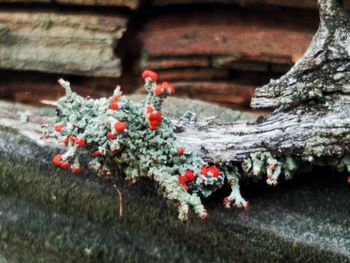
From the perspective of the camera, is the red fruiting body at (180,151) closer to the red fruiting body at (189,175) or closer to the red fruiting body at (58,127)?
the red fruiting body at (189,175)

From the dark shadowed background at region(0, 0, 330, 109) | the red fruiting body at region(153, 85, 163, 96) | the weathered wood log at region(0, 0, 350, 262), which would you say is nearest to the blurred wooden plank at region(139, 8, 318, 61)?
the dark shadowed background at region(0, 0, 330, 109)

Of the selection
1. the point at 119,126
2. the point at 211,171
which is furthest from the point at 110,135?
the point at 211,171

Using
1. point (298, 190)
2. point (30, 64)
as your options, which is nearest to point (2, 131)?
point (30, 64)

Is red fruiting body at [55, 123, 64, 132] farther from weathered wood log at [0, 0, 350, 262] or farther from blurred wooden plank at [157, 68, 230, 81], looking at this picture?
blurred wooden plank at [157, 68, 230, 81]

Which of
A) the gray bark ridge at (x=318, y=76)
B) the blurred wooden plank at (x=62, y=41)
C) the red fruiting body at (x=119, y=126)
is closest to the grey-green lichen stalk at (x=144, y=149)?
the red fruiting body at (x=119, y=126)

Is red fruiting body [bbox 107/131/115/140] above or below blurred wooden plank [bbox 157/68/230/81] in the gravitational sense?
below

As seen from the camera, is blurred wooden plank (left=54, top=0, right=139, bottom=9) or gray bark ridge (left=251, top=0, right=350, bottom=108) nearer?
gray bark ridge (left=251, top=0, right=350, bottom=108)
